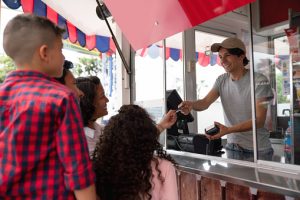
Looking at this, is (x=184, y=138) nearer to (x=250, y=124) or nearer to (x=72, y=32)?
(x=250, y=124)

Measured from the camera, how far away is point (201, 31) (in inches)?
126

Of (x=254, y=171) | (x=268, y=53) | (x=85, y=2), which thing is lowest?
(x=254, y=171)

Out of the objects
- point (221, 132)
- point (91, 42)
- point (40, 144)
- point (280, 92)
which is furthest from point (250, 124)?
point (91, 42)

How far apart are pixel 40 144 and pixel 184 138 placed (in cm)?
157

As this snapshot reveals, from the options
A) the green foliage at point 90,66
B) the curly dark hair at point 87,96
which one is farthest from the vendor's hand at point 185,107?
the green foliage at point 90,66

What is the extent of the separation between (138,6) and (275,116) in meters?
1.26

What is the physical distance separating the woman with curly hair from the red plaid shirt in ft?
2.55

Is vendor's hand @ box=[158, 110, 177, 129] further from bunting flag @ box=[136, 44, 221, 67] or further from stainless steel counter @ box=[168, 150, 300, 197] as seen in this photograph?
bunting flag @ box=[136, 44, 221, 67]

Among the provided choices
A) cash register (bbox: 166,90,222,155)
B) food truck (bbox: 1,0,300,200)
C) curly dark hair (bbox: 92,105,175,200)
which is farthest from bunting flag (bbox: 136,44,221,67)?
curly dark hair (bbox: 92,105,175,200)

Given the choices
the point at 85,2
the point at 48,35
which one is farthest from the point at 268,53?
the point at 85,2

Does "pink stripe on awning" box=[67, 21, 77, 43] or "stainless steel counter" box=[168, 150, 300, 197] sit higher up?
"pink stripe on awning" box=[67, 21, 77, 43]

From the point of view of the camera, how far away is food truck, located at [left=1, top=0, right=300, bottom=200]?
1.55 meters

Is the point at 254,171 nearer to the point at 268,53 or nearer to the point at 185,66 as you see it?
the point at 268,53

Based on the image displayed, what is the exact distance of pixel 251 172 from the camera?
1.52 m
